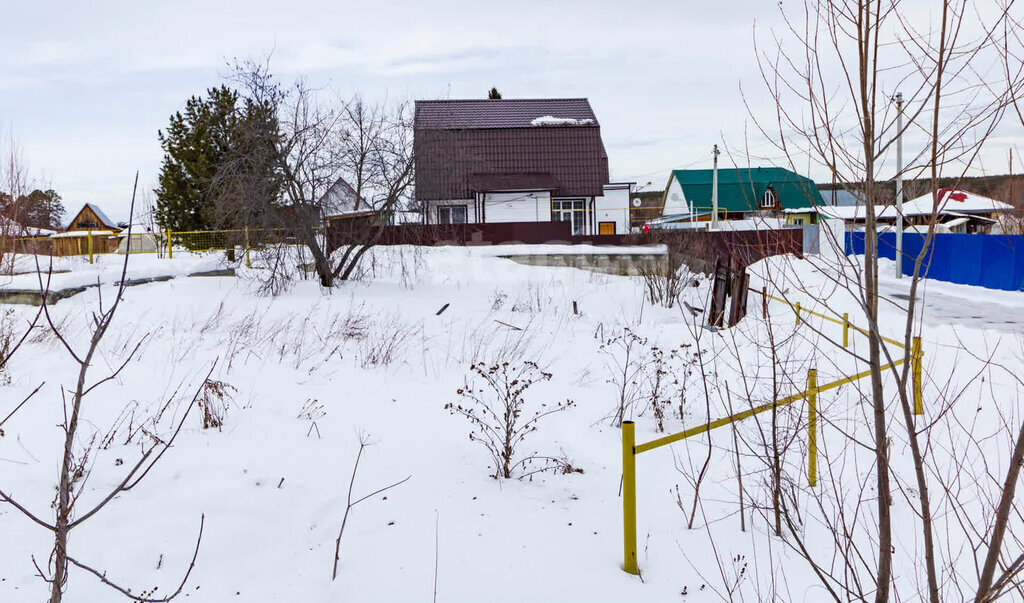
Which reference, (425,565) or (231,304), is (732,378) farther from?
(231,304)

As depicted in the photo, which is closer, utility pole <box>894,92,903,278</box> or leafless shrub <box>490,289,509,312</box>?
utility pole <box>894,92,903,278</box>

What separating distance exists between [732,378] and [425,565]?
197 inches

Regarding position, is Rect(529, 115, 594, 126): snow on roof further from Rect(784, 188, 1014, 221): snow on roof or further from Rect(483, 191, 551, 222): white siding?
Rect(784, 188, 1014, 221): snow on roof

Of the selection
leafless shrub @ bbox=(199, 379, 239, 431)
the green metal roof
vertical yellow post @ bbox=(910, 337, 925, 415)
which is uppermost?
the green metal roof

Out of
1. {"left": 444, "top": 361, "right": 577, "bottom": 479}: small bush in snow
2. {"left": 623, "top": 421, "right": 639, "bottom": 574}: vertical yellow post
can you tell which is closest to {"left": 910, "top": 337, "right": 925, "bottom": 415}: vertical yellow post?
{"left": 623, "top": 421, "right": 639, "bottom": 574}: vertical yellow post

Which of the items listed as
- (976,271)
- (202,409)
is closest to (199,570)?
(202,409)

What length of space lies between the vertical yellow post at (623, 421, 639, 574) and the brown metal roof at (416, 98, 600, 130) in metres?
27.4

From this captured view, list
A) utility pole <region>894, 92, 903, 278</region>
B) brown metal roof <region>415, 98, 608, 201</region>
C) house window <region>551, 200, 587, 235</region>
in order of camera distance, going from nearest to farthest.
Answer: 1. utility pole <region>894, 92, 903, 278</region>
2. brown metal roof <region>415, 98, 608, 201</region>
3. house window <region>551, 200, 587, 235</region>

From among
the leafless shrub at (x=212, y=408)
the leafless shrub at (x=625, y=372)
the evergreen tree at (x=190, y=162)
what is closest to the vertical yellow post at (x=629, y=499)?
the leafless shrub at (x=625, y=372)

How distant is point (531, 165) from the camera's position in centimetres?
2956

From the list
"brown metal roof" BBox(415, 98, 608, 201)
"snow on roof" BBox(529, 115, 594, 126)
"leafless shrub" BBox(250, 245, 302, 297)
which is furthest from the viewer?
"snow on roof" BBox(529, 115, 594, 126)

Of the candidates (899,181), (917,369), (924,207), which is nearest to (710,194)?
(924,207)

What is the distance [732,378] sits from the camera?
797 cm

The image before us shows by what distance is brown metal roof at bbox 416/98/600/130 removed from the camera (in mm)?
30547
